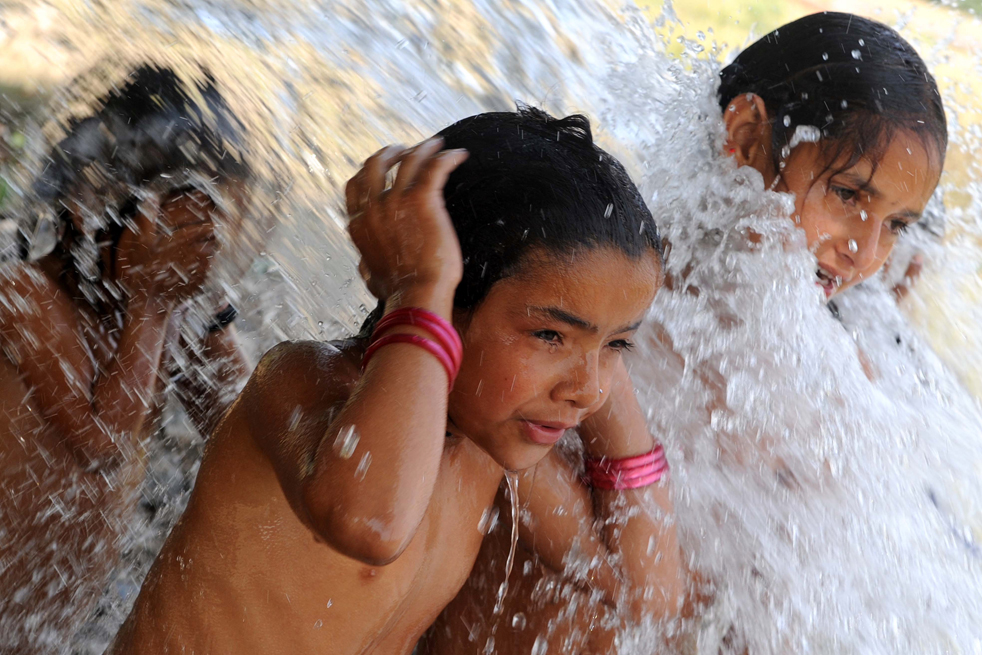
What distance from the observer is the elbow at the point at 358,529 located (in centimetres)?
128

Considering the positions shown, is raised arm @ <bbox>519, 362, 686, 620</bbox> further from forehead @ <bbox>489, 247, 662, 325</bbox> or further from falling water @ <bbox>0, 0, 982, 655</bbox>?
forehead @ <bbox>489, 247, 662, 325</bbox>

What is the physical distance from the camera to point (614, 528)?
1.93 meters

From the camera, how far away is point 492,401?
153cm

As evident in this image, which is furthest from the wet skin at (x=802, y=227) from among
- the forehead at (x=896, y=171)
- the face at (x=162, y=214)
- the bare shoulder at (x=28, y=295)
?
the bare shoulder at (x=28, y=295)

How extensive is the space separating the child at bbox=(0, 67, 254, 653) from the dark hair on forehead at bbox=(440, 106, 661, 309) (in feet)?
3.18

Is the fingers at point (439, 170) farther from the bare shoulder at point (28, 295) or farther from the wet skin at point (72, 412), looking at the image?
the bare shoulder at point (28, 295)

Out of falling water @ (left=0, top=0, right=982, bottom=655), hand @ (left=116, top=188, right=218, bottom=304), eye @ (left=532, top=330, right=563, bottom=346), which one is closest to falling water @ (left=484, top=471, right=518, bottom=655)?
falling water @ (left=0, top=0, right=982, bottom=655)

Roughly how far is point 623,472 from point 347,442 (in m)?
0.82

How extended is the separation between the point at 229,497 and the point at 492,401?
0.47 meters

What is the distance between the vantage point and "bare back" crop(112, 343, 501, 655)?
1.52 m

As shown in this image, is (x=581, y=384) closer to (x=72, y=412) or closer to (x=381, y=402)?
(x=381, y=402)

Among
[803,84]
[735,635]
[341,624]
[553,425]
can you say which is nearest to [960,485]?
[735,635]

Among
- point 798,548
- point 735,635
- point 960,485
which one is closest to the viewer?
point 735,635

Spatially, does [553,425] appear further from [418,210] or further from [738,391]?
[738,391]
